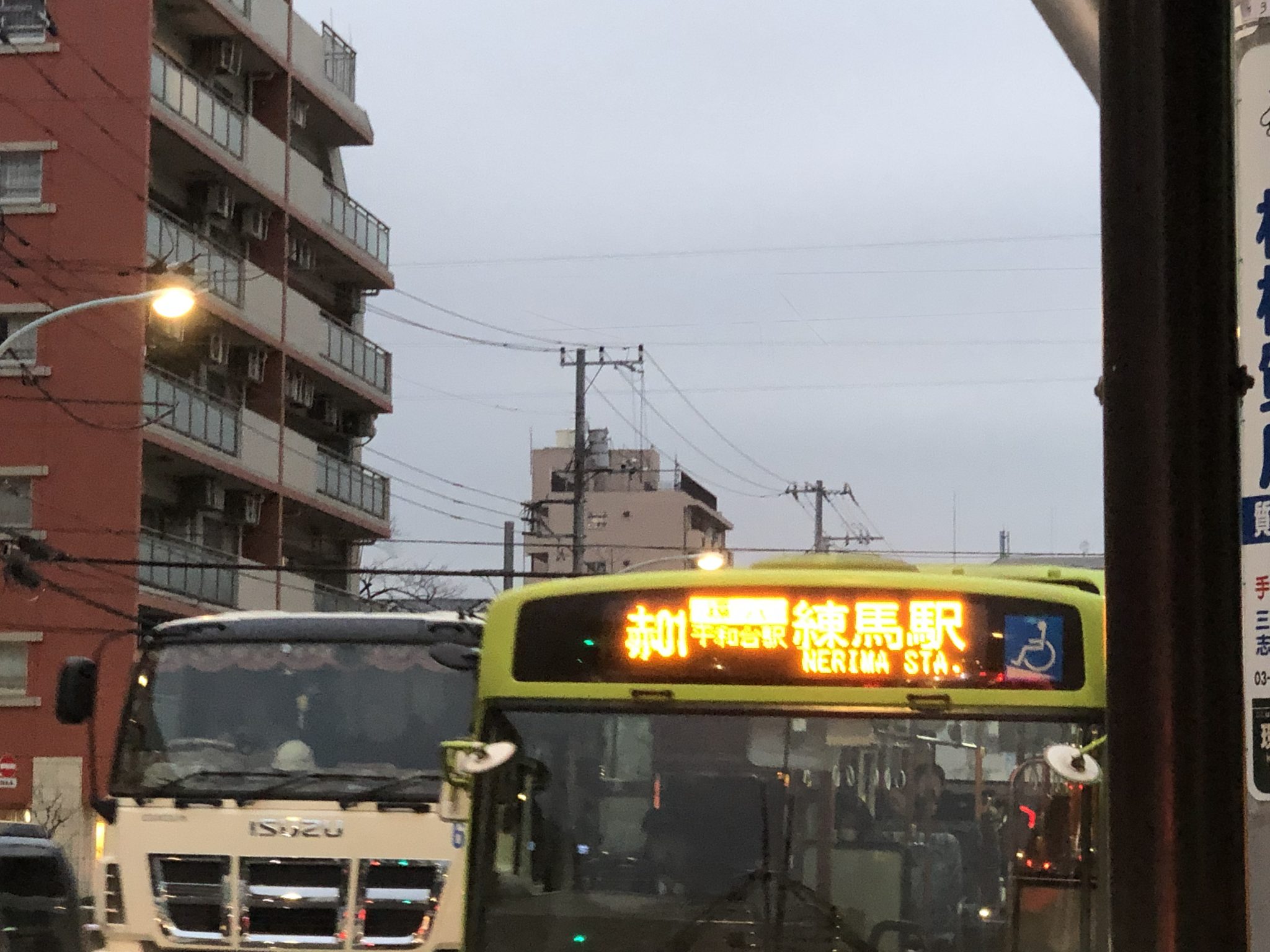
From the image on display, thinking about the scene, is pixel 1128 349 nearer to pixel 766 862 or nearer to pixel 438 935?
pixel 766 862

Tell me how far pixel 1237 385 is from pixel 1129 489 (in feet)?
1.03

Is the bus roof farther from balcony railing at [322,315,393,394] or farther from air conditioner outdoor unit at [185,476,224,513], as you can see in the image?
balcony railing at [322,315,393,394]

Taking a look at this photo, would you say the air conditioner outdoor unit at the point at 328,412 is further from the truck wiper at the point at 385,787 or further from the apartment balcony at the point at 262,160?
the truck wiper at the point at 385,787

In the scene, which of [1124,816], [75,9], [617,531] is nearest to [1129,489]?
[1124,816]

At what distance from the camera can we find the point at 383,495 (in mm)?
54375

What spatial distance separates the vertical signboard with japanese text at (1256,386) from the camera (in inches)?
231

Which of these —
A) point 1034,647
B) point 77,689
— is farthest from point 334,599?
point 1034,647

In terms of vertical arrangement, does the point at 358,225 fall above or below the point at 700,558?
above

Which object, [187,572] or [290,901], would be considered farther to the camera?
[187,572]

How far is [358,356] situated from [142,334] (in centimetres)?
1159

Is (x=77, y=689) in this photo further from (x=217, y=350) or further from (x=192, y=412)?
(x=217, y=350)

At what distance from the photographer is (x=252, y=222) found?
46125 mm

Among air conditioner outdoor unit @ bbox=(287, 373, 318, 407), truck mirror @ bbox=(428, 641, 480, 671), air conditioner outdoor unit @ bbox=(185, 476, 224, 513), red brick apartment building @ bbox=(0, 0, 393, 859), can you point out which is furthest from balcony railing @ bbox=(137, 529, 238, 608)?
truck mirror @ bbox=(428, 641, 480, 671)

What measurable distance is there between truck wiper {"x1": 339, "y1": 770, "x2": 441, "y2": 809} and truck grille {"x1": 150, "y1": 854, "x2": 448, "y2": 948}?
416 mm
